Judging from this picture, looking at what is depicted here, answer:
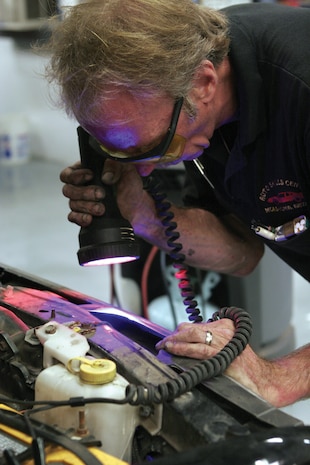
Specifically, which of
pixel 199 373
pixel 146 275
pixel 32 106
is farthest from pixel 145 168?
pixel 32 106

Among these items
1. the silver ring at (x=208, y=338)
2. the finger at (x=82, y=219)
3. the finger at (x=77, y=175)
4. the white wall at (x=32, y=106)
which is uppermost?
the finger at (x=77, y=175)

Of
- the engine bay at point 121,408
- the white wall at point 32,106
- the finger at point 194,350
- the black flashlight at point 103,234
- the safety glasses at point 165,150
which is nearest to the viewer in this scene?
the engine bay at point 121,408

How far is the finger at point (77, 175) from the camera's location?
1.67 meters

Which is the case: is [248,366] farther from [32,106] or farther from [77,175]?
[32,106]

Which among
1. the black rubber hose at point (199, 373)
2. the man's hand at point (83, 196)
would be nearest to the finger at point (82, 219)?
the man's hand at point (83, 196)

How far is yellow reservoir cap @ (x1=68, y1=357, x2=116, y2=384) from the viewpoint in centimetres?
106

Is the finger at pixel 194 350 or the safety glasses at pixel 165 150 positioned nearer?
the finger at pixel 194 350

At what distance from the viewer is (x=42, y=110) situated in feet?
20.1

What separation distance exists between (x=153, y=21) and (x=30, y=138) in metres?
5.04

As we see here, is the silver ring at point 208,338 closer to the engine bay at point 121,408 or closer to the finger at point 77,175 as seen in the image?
the engine bay at point 121,408

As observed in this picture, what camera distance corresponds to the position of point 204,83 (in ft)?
5.06

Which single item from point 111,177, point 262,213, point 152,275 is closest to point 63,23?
point 111,177

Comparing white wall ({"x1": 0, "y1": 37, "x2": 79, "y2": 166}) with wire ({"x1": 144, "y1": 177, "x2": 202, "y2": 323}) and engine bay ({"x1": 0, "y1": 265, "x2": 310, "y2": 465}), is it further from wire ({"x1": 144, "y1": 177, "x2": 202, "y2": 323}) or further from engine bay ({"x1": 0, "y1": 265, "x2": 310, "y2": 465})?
engine bay ({"x1": 0, "y1": 265, "x2": 310, "y2": 465})

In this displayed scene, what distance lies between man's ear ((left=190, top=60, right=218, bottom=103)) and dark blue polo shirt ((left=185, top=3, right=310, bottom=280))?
0.08 meters
